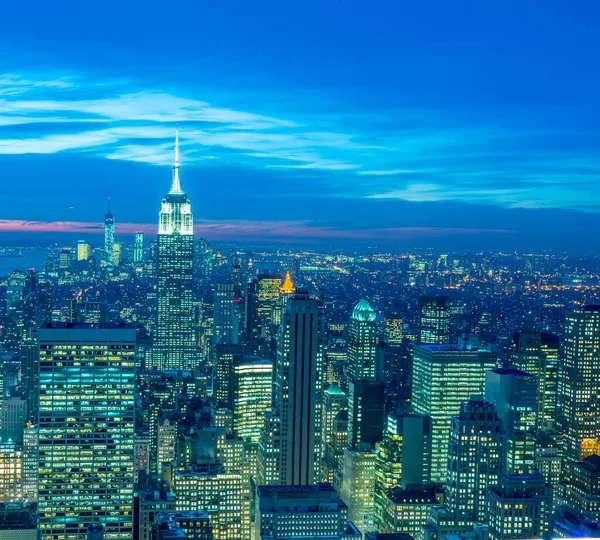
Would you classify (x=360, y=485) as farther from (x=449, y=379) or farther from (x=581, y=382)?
(x=581, y=382)

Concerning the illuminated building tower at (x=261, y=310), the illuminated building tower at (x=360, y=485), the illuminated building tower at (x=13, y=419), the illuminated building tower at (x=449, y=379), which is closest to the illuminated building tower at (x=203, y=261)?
the illuminated building tower at (x=261, y=310)

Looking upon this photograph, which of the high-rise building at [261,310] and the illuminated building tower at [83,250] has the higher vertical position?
the illuminated building tower at [83,250]

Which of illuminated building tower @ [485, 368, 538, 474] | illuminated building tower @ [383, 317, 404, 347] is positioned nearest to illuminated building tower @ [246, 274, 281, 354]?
illuminated building tower @ [383, 317, 404, 347]

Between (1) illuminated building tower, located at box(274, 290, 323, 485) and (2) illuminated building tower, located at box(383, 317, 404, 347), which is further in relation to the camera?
(2) illuminated building tower, located at box(383, 317, 404, 347)

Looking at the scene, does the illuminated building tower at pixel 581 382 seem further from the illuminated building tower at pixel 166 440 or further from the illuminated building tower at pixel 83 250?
the illuminated building tower at pixel 83 250

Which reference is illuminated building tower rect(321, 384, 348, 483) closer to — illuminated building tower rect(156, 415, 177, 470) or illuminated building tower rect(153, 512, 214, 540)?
illuminated building tower rect(156, 415, 177, 470)

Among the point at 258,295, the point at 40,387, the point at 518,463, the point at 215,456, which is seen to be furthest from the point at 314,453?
the point at 258,295

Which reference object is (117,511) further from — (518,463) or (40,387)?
(518,463)
